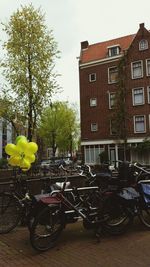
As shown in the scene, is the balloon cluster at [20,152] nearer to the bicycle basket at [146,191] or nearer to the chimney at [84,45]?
the bicycle basket at [146,191]

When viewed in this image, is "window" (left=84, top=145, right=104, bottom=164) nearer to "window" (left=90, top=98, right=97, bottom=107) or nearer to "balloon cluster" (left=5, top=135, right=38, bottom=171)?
"window" (left=90, top=98, right=97, bottom=107)

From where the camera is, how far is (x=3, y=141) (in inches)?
2376

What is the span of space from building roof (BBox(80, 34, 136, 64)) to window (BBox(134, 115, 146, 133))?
823 centimetres

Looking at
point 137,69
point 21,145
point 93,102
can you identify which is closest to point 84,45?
point 93,102

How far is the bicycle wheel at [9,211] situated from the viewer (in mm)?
6215

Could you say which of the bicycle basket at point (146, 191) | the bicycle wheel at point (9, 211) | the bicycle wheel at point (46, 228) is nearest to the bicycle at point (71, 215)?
the bicycle wheel at point (46, 228)

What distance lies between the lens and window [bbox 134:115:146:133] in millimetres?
30578

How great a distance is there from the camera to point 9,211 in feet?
20.6

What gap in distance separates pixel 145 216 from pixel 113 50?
29511mm

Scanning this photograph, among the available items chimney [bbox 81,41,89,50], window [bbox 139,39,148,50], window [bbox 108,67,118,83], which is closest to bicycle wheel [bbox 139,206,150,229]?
window [bbox 108,67,118,83]

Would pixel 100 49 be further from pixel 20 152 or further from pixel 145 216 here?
pixel 145 216

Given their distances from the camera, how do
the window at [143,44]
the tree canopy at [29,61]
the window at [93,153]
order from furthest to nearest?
the window at [93,153]
the window at [143,44]
the tree canopy at [29,61]

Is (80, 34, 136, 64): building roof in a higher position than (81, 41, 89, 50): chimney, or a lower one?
lower

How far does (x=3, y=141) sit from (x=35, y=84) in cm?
4315
